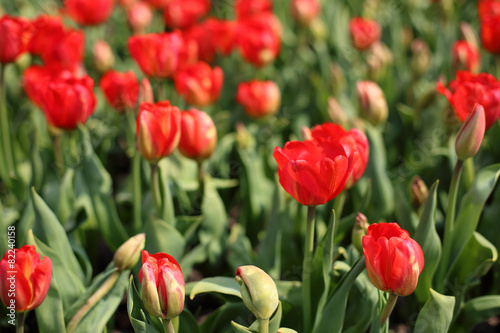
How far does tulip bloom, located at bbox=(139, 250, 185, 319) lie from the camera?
3.05 ft

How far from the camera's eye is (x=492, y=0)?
2.46m

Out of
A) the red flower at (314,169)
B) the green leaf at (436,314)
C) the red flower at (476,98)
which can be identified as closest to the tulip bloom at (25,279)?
the red flower at (314,169)

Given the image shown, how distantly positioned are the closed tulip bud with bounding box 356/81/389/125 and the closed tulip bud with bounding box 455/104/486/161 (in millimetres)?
701

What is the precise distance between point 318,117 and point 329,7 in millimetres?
1217

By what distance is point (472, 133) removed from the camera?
1.12 metres

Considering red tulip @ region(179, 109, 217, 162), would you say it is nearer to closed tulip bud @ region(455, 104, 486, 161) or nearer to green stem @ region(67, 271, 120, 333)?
green stem @ region(67, 271, 120, 333)

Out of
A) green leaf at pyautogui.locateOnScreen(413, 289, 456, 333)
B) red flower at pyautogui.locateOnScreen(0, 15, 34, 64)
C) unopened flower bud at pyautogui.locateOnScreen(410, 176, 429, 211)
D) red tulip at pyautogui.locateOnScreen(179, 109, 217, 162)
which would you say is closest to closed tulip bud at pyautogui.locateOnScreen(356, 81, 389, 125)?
unopened flower bud at pyautogui.locateOnScreen(410, 176, 429, 211)

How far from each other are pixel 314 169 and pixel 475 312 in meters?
0.68

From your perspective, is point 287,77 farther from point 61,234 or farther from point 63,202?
point 61,234

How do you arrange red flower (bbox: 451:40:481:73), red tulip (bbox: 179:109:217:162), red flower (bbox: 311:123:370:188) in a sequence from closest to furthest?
1. red flower (bbox: 311:123:370:188)
2. red tulip (bbox: 179:109:217:162)
3. red flower (bbox: 451:40:481:73)

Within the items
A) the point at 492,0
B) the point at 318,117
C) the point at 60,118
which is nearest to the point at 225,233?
the point at 60,118

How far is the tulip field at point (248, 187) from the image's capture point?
104 cm

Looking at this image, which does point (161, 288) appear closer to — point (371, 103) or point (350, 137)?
point (350, 137)

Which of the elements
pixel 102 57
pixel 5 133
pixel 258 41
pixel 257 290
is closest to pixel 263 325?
pixel 257 290
